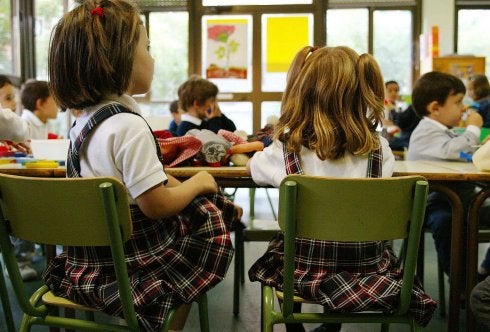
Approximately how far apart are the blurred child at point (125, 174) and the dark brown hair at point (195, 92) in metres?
2.02

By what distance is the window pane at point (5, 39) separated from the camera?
5.58 m

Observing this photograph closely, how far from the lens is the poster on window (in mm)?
7055

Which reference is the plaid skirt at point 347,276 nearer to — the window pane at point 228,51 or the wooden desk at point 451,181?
the wooden desk at point 451,181

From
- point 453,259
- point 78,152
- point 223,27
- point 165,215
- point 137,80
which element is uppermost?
point 223,27

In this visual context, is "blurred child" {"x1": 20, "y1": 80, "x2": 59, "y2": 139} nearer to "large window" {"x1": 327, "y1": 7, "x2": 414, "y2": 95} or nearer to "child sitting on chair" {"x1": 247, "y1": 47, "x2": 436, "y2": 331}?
"child sitting on chair" {"x1": 247, "y1": 47, "x2": 436, "y2": 331}

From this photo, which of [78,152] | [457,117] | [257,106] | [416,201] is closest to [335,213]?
[416,201]

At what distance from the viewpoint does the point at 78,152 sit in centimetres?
112

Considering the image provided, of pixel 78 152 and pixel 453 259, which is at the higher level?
pixel 78 152

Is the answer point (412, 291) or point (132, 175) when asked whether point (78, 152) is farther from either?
point (412, 291)

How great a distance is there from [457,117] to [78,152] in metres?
1.88

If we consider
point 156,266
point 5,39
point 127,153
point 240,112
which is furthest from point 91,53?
point 240,112

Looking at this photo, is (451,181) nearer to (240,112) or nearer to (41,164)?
(41,164)

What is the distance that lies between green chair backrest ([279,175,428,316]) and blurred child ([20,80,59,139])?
247 cm

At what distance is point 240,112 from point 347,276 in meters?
6.08
